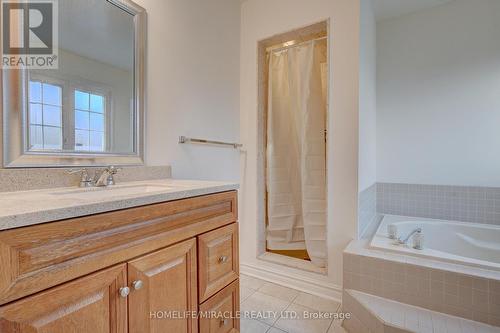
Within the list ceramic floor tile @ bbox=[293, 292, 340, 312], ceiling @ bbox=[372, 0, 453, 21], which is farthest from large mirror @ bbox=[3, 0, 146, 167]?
ceiling @ bbox=[372, 0, 453, 21]

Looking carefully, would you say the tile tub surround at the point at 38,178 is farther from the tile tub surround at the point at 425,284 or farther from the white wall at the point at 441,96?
the white wall at the point at 441,96

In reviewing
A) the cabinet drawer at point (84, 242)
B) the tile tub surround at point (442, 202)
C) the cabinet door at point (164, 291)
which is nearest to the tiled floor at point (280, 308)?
the cabinet door at point (164, 291)

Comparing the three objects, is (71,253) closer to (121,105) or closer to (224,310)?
(224,310)

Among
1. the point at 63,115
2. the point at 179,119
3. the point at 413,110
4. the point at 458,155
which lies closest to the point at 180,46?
the point at 179,119

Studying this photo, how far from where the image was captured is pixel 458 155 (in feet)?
7.36

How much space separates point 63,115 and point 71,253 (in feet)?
2.45

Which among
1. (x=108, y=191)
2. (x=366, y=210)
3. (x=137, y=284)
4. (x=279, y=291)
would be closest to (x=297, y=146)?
(x=366, y=210)

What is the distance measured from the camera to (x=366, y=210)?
A: 2055mm

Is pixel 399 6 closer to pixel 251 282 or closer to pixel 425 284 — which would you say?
pixel 425 284

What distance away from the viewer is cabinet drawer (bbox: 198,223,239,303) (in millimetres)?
1039

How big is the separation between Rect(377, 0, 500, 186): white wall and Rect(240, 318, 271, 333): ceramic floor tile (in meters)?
1.92

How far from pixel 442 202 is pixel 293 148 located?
149 cm

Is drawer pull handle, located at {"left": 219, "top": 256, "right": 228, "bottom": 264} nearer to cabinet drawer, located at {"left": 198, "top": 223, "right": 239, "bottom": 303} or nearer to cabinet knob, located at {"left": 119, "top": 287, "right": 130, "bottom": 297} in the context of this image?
cabinet drawer, located at {"left": 198, "top": 223, "right": 239, "bottom": 303}

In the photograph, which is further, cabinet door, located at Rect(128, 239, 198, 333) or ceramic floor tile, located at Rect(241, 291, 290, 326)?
ceramic floor tile, located at Rect(241, 291, 290, 326)
